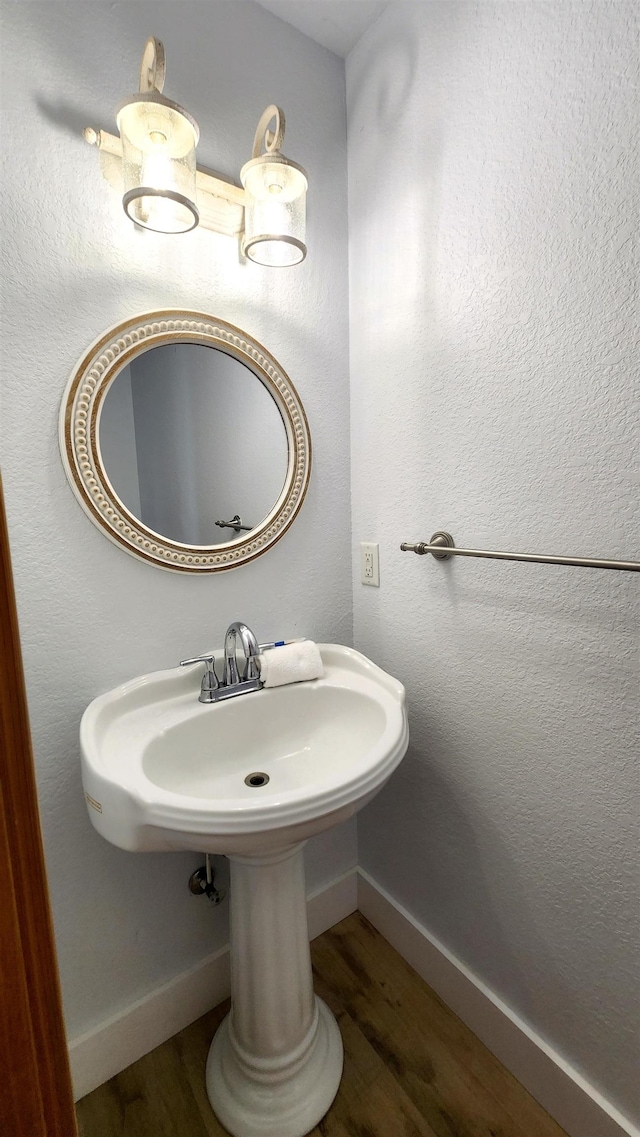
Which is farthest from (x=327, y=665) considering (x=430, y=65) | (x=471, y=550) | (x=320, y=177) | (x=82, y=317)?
(x=430, y=65)

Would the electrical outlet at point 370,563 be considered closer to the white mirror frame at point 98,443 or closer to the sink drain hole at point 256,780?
the white mirror frame at point 98,443

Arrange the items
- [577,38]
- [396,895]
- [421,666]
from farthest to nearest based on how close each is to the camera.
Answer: [396,895], [421,666], [577,38]

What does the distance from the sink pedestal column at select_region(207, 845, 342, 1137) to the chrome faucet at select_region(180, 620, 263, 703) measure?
1.12 ft

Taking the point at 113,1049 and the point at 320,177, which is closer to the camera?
the point at 113,1049

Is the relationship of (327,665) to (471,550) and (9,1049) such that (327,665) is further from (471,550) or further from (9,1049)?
(9,1049)

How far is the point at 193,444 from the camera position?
44.0 inches

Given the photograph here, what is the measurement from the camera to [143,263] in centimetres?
99

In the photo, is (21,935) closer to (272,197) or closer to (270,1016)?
(270,1016)

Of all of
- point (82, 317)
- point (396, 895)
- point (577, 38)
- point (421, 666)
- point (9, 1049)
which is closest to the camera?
point (9, 1049)

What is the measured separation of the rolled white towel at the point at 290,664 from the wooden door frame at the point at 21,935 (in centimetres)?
72

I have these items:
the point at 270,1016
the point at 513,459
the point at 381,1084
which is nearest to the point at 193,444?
the point at 513,459

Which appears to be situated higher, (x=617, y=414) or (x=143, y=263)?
(x=143, y=263)

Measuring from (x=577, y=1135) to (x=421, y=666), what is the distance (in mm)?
945

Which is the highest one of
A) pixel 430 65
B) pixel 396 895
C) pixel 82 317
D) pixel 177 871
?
pixel 430 65
